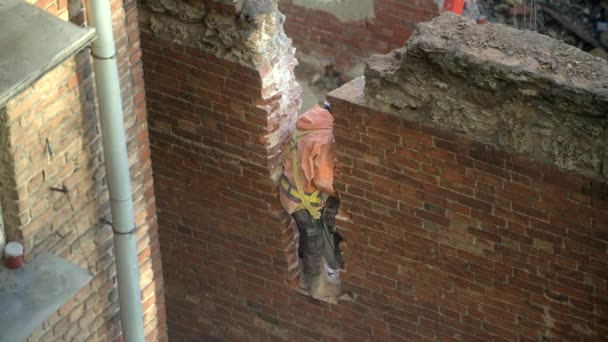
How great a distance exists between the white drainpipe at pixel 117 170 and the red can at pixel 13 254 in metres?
0.63

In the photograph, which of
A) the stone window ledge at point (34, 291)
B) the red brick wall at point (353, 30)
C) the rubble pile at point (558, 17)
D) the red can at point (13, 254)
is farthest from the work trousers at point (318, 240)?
the rubble pile at point (558, 17)

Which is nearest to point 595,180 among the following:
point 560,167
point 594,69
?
point 560,167

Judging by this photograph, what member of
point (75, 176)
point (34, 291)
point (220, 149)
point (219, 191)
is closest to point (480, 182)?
point (220, 149)

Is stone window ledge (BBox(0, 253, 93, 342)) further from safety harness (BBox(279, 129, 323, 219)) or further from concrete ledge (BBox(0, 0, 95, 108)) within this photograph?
safety harness (BBox(279, 129, 323, 219))

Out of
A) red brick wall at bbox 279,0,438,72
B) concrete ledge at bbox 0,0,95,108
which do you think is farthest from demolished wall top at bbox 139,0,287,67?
red brick wall at bbox 279,0,438,72

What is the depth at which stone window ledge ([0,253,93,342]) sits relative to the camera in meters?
5.59

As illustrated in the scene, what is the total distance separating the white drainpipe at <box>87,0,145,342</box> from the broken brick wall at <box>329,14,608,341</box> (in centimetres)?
142

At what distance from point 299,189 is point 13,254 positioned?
216cm

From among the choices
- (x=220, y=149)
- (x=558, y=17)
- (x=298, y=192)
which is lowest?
(x=558, y=17)

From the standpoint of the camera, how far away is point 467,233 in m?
7.01

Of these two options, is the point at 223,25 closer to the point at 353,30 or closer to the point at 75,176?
the point at 75,176

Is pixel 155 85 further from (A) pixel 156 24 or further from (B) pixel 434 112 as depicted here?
(B) pixel 434 112

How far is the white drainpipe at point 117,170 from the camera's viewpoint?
5758 millimetres

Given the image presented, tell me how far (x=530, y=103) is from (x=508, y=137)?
250 mm
